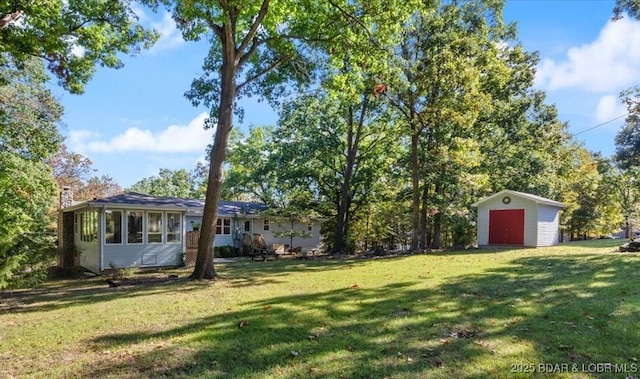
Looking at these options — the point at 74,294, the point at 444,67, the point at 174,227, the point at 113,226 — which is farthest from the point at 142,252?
the point at 444,67

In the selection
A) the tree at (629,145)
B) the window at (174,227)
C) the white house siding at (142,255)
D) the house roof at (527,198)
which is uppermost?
the tree at (629,145)

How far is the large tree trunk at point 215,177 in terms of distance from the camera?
11.0 meters

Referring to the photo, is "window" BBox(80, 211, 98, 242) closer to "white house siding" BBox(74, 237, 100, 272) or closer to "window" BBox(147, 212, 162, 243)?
"white house siding" BBox(74, 237, 100, 272)

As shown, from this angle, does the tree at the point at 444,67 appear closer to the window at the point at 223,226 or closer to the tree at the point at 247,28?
the tree at the point at 247,28

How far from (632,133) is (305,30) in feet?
92.1

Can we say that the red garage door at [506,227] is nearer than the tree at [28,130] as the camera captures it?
No

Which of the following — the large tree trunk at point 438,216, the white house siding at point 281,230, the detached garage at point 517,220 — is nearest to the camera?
the detached garage at point 517,220

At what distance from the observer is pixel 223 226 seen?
74.6 feet

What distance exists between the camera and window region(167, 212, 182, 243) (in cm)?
1648

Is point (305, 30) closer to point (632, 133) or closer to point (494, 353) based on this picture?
point (494, 353)

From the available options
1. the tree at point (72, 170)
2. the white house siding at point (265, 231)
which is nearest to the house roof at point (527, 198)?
the white house siding at point (265, 231)

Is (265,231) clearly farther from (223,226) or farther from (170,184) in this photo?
(170,184)

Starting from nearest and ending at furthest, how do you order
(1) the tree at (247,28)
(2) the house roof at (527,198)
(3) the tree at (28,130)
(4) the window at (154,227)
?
1. (1) the tree at (247,28)
2. (3) the tree at (28,130)
3. (4) the window at (154,227)
4. (2) the house roof at (527,198)

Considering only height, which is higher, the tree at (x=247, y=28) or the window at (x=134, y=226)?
the tree at (x=247, y=28)
